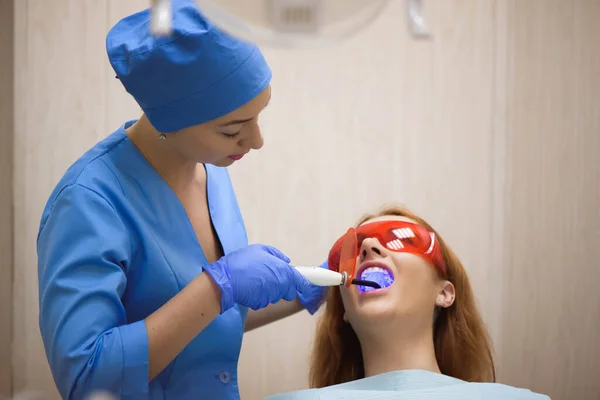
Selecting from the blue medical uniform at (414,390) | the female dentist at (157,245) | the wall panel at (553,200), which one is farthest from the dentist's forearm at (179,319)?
the wall panel at (553,200)

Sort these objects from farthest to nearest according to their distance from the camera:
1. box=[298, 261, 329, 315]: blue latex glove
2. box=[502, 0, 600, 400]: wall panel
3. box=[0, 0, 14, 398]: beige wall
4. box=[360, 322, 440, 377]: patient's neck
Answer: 1. box=[502, 0, 600, 400]: wall panel
2. box=[0, 0, 14, 398]: beige wall
3. box=[298, 261, 329, 315]: blue latex glove
4. box=[360, 322, 440, 377]: patient's neck

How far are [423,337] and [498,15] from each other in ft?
4.24

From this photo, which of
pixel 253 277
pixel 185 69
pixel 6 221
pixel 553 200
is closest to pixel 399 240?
pixel 253 277

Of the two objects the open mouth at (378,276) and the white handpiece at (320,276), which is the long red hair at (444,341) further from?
the white handpiece at (320,276)

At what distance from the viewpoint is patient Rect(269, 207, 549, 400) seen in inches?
67.9

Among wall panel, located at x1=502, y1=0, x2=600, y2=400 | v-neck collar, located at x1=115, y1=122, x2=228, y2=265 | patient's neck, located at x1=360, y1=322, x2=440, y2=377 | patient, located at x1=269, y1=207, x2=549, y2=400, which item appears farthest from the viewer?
wall panel, located at x1=502, y1=0, x2=600, y2=400

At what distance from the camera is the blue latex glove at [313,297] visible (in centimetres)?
196

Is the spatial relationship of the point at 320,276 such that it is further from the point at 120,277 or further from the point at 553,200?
the point at 553,200

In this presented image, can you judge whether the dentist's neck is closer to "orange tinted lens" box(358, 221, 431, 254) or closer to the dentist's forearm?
the dentist's forearm

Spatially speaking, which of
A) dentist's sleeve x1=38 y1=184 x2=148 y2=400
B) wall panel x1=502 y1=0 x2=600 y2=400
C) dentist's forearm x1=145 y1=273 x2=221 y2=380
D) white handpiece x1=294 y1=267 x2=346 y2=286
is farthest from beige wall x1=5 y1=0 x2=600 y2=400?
dentist's forearm x1=145 y1=273 x2=221 y2=380

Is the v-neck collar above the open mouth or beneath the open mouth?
above

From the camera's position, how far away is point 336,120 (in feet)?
7.95

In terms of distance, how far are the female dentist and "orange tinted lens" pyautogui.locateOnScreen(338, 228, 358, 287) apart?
0.75ft

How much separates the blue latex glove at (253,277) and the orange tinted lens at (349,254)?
217 mm
